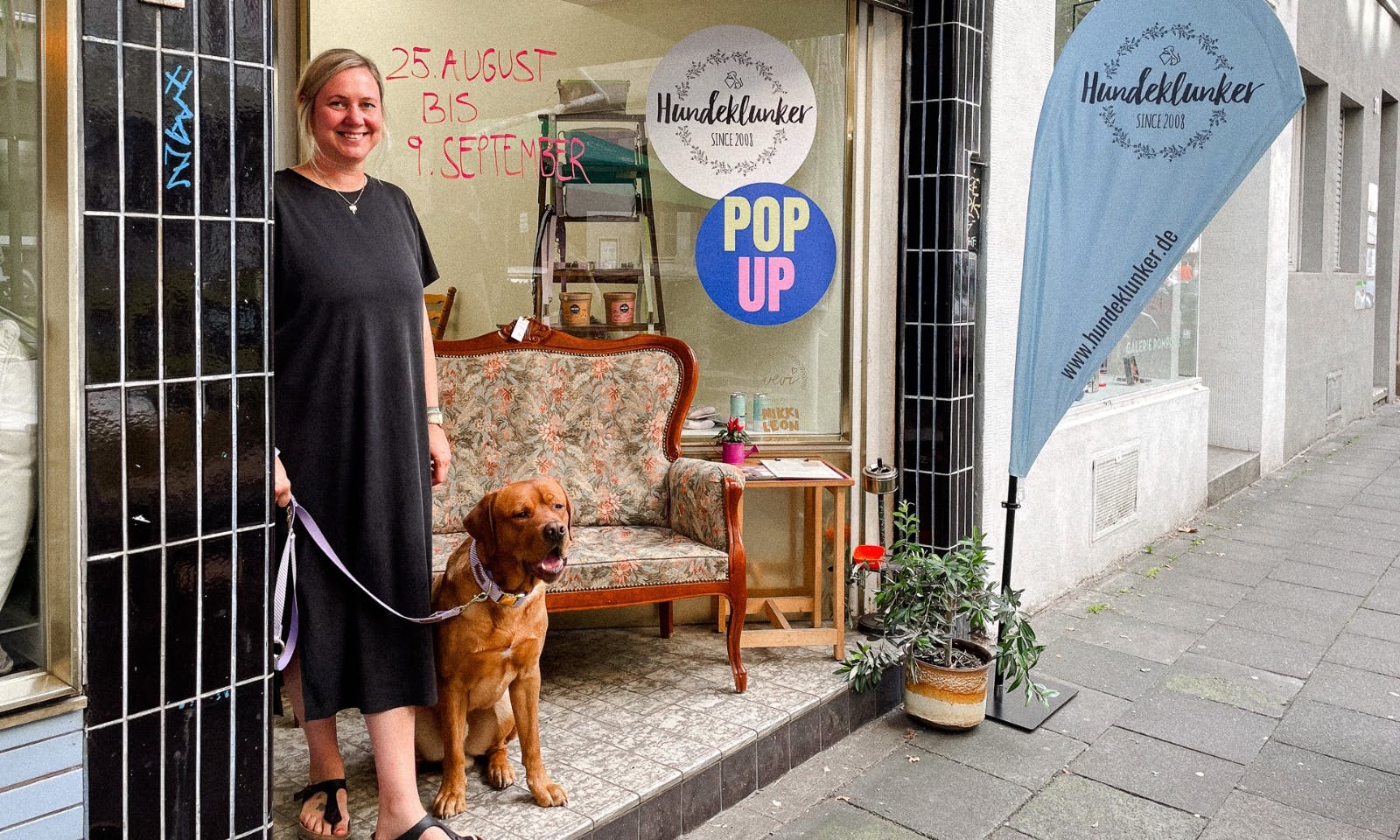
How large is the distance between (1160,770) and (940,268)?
203 centimetres

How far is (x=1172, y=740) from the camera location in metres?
4.05

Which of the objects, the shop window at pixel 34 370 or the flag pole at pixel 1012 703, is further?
the flag pole at pixel 1012 703

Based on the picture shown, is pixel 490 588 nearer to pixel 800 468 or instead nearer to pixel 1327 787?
pixel 800 468

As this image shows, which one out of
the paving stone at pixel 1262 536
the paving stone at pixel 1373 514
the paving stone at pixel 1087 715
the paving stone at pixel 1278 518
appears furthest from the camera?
the paving stone at pixel 1373 514

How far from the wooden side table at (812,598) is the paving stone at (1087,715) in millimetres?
826

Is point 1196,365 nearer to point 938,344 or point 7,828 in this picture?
point 938,344

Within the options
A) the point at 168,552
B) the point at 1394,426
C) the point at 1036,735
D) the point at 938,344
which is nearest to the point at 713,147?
the point at 938,344

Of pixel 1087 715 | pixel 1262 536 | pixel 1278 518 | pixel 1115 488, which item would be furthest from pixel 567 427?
pixel 1278 518

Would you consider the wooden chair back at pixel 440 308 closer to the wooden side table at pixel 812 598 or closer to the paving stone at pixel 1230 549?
the wooden side table at pixel 812 598

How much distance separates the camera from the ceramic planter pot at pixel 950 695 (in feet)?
A: 13.2

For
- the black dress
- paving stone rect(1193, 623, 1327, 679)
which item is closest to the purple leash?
the black dress

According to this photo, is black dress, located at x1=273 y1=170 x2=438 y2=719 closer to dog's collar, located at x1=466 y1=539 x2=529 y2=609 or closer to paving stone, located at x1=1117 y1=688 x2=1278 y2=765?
dog's collar, located at x1=466 y1=539 x2=529 y2=609

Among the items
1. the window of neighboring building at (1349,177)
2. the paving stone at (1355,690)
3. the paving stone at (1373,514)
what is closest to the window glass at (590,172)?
the paving stone at (1355,690)

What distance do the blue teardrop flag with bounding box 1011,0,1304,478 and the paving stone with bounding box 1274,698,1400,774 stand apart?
147 cm
